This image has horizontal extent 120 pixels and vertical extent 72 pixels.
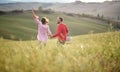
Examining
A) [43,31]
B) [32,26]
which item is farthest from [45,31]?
[32,26]

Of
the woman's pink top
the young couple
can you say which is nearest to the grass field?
the young couple

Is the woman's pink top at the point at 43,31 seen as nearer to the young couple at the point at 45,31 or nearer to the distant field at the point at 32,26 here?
the young couple at the point at 45,31

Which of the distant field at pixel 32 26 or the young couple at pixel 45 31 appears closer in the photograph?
the young couple at pixel 45 31

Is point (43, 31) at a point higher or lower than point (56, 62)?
lower

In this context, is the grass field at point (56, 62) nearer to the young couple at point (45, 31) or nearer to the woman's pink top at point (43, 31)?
the young couple at point (45, 31)

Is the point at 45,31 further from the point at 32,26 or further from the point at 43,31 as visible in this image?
the point at 32,26

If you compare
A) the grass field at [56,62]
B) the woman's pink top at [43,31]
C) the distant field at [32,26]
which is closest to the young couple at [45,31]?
the woman's pink top at [43,31]

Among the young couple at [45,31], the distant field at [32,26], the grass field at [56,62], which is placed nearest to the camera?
the grass field at [56,62]

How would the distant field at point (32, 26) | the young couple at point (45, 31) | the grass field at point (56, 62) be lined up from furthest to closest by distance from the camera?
the distant field at point (32, 26) → the young couple at point (45, 31) → the grass field at point (56, 62)

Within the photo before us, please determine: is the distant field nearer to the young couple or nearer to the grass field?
the young couple

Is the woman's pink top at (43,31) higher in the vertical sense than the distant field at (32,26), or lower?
higher

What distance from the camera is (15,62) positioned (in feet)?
9.75

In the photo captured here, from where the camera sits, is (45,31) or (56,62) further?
(45,31)

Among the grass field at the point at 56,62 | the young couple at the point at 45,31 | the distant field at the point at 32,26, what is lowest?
the distant field at the point at 32,26
